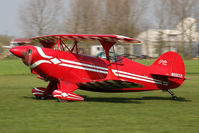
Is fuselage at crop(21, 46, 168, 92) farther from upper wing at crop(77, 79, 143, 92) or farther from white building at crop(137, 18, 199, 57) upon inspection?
white building at crop(137, 18, 199, 57)

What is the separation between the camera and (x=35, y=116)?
7.14 meters

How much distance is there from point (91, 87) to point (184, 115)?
343cm

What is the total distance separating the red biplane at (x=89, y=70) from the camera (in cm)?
930

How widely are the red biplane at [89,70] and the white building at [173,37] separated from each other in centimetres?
2960

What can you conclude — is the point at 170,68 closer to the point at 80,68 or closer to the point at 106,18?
the point at 80,68

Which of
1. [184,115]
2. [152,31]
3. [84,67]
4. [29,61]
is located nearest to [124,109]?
[184,115]

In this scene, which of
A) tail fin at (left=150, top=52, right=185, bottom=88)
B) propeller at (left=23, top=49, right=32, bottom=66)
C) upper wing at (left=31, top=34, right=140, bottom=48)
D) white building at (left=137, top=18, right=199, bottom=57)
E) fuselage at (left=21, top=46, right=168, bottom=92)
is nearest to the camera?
upper wing at (left=31, top=34, right=140, bottom=48)

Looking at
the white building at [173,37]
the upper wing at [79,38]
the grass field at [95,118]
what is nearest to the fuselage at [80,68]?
the upper wing at [79,38]

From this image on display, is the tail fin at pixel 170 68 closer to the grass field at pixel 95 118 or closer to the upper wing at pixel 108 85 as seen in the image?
the grass field at pixel 95 118

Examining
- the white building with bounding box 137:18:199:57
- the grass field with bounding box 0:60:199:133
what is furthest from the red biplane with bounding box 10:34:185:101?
the white building with bounding box 137:18:199:57

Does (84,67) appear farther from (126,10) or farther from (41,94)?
(126,10)

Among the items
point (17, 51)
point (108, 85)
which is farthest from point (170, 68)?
point (17, 51)

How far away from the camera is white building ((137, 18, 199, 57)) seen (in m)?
40.8

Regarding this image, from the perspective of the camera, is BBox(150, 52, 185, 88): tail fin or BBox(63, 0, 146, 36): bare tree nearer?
BBox(150, 52, 185, 88): tail fin
